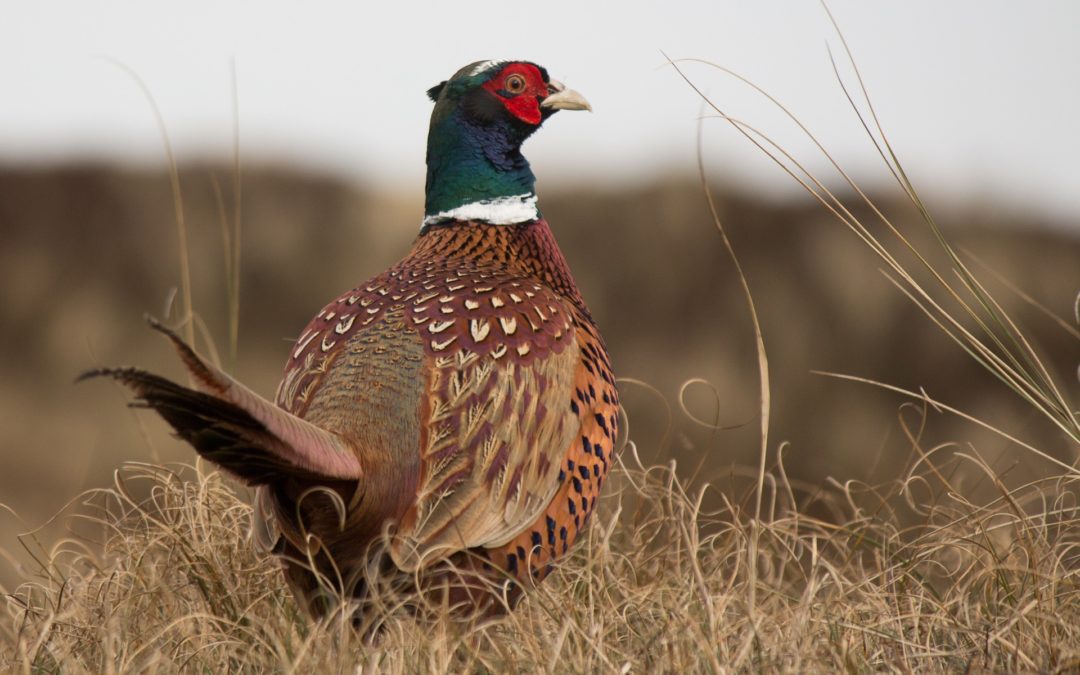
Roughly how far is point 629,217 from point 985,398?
279 cm

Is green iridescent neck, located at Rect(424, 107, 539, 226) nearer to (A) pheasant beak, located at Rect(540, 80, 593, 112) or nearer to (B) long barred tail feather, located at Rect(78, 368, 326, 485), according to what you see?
(A) pheasant beak, located at Rect(540, 80, 593, 112)

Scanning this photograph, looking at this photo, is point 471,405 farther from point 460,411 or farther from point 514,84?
point 514,84

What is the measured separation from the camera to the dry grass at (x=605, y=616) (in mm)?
2438

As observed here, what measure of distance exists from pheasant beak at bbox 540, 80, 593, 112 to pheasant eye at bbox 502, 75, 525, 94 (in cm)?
8

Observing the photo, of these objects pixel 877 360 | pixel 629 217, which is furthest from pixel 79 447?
pixel 877 360

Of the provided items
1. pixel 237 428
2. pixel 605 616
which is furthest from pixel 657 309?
pixel 237 428

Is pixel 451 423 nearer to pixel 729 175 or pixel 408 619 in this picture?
pixel 408 619

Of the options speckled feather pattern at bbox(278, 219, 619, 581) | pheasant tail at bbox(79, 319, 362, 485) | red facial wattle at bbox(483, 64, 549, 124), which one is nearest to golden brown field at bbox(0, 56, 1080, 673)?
red facial wattle at bbox(483, 64, 549, 124)

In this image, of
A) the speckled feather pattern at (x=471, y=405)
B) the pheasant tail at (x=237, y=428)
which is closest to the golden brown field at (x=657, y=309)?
the speckled feather pattern at (x=471, y=405)

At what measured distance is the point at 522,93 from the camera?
3.49 m

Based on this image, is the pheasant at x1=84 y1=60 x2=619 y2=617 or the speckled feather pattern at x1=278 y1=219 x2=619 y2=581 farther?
the speckled feather pattern at x1=278 y1=219 x2=619 y2=581

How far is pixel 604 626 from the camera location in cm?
281

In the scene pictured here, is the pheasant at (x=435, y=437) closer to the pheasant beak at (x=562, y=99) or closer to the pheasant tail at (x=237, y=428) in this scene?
the pheasant tail at (x=237, y=428)

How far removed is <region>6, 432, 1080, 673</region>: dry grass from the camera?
244 cm
